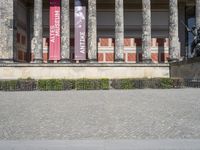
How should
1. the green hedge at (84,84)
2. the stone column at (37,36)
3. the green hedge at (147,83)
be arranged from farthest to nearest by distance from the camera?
the stone column at (37,36) < the green hedge at (147,83) < the green hedge at (84,84)

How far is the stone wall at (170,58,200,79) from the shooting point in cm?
3865

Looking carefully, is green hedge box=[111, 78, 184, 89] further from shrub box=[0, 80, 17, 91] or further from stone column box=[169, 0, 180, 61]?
stone column box=[169, 0, 180, 61]

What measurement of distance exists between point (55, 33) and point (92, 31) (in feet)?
15.7

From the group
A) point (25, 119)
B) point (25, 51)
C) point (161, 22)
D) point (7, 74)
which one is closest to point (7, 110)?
point (25, 119)

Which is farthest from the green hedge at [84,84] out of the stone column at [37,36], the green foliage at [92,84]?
the stone column at [37,36]

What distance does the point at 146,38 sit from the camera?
160 ft

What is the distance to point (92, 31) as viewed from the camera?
48.3 metres

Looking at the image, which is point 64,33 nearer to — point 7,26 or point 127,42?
point 7,26

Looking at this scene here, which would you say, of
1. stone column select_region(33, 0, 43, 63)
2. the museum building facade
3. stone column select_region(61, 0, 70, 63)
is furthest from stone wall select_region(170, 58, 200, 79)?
stone column select_region(33, 0, 43, 63)

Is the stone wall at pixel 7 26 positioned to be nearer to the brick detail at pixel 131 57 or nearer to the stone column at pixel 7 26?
the stone column at pixel 7 26

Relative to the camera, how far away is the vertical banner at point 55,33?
157 ft

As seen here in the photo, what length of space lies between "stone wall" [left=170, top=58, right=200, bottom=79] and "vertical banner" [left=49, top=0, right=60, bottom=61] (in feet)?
49.1

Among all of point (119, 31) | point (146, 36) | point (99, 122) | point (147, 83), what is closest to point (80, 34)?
point (119, 31)

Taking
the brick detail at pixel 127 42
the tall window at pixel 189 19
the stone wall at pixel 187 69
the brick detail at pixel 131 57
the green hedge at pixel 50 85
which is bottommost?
the green hedge at pixel 50 85
